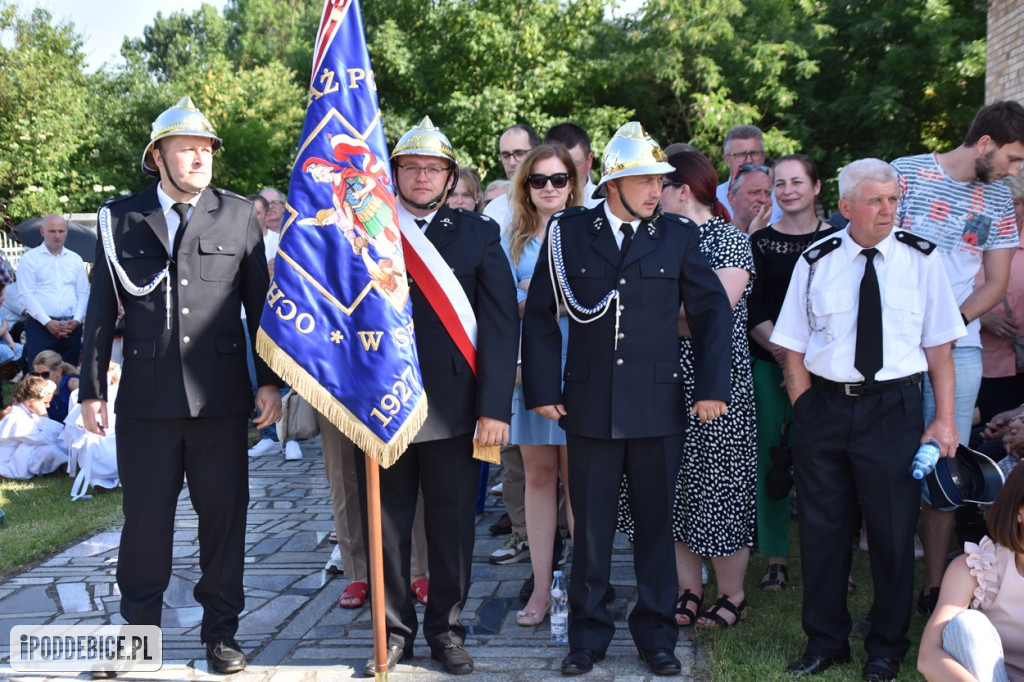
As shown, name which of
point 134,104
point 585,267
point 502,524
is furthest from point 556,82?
point 585,267

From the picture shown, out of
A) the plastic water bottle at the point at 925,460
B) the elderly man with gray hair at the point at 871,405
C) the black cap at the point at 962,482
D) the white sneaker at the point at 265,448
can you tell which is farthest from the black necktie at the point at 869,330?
the white sneaker at the point at 265,448

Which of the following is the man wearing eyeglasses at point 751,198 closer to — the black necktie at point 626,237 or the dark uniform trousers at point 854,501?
the black necktie at point 626,237

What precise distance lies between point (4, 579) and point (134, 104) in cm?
2760

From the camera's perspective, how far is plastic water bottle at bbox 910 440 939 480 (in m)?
4.03

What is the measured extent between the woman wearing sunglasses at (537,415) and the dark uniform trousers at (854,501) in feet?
3.89

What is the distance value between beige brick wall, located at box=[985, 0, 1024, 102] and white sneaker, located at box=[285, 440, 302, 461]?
8.75 metres

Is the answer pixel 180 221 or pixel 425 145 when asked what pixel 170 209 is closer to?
pixel 180 221

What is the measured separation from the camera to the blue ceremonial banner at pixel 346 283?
4.01 meters

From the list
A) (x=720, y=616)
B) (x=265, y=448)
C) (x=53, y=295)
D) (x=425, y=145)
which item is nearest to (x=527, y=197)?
(x=425, y=145)

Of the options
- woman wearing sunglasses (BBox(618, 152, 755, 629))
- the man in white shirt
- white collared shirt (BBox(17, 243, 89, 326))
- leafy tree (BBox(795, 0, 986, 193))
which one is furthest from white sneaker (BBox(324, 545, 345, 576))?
leafy tree (BBox(795, 0, 986, 193))

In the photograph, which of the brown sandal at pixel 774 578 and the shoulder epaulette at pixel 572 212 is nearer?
the shoulder epaulette at pixel 572 212

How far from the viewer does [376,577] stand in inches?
153

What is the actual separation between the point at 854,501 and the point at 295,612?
2746mm

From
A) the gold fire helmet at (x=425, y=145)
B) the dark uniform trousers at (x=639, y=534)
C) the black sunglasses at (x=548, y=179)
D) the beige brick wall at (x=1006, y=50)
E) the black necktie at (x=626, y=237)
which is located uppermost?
the beige brick wall at (x=1006, y=50)
